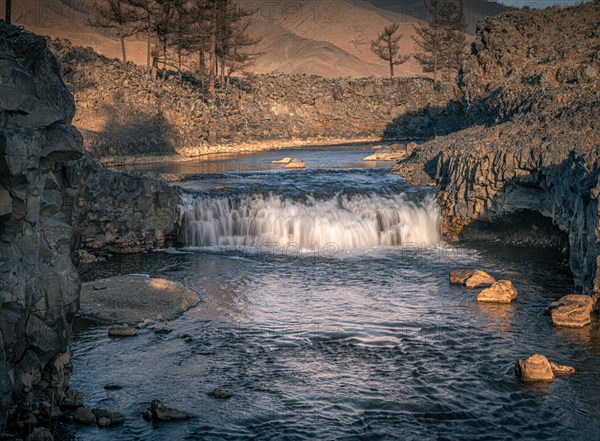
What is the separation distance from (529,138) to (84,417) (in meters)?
18.7

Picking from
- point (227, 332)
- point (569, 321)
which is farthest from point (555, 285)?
point (227, 332)

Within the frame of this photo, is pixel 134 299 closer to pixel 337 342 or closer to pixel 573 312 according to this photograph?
pixel 337 342

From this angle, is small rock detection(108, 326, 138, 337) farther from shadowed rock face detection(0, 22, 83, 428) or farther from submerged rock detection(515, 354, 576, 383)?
submerged rock detection(515, 354, 576, 383)

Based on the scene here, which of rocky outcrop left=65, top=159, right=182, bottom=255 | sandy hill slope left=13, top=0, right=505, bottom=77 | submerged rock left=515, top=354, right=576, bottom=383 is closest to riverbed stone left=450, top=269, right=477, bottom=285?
submerged rock left=515, top=354, right=576, bottom=383

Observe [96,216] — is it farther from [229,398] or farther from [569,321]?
[569,321]

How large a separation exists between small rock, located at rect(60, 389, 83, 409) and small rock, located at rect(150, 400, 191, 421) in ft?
4.02

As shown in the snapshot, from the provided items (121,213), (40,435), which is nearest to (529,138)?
(121,213)

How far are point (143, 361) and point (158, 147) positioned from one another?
118 feet

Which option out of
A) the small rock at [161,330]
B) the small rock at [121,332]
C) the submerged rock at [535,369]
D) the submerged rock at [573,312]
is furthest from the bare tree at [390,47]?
the submerged rock at [535,369]

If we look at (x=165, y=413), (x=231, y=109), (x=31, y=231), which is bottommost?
(x=165, y=413)

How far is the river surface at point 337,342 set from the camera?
1184 centimetres

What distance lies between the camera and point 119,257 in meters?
24.1

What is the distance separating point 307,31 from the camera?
595ft

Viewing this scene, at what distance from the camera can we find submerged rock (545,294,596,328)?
53.7 ft
